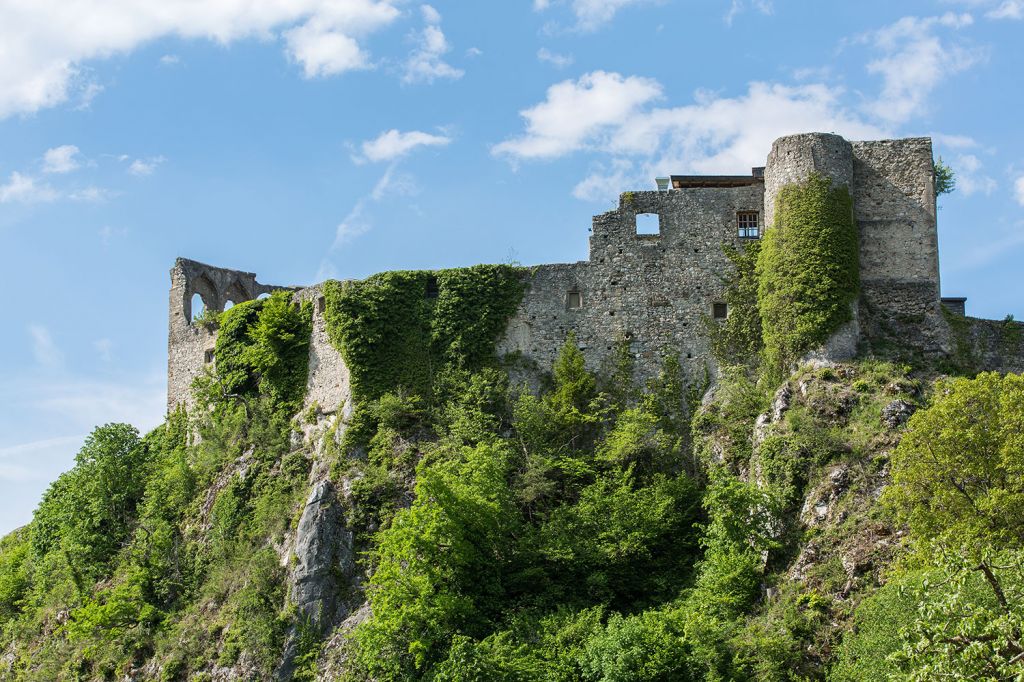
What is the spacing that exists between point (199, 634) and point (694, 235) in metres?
18.5

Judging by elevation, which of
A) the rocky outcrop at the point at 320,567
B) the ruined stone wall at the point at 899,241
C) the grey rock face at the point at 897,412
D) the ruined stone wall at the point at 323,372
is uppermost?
the ruined stone wall at the point at 899,241

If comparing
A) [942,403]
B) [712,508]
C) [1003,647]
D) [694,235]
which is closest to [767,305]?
[694,235]

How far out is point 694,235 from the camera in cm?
4406

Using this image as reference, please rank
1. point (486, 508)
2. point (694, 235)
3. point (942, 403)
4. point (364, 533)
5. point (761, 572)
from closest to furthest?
point (942, 403) → point (761, 572) → point (486, 508) → point (364, 533) → point (694, 235)

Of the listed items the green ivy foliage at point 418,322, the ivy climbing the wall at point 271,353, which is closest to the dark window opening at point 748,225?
the green ivy foliage at point 418,322

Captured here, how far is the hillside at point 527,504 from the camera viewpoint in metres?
32.9

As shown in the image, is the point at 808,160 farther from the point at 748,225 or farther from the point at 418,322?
the point at 418,322

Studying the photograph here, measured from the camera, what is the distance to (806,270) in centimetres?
4075

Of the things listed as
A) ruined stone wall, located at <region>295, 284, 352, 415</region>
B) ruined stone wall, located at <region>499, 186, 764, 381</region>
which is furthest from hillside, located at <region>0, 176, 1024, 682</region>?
ruined stone wall, located at <region>499, 186, 764, 381</region>

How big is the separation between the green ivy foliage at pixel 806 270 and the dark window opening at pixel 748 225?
157 centimetres

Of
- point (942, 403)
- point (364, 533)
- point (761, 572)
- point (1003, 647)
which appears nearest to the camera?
point (1003, 647)

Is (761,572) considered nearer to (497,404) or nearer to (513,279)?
(497,404)

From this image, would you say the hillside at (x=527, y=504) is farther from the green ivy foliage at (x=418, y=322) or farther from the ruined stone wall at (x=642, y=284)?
the ruined stone wall at (x=642, y=284)

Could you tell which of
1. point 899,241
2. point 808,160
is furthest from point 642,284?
point 899,241
